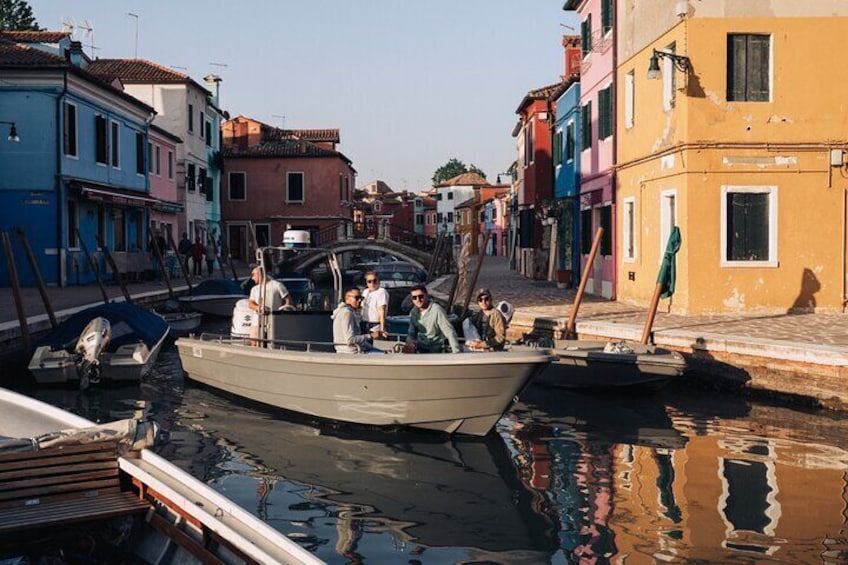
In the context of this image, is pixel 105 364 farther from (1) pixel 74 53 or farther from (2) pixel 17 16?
(2) pixel 17 16

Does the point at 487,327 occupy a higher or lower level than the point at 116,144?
lower

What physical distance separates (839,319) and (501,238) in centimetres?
6081

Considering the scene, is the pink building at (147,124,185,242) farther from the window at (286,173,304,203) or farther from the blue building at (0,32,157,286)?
the window at (286,173,304,203)

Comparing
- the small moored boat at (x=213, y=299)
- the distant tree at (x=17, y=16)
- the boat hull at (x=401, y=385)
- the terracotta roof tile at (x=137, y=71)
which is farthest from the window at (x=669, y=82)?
the distant tree at (x=17, y=16)

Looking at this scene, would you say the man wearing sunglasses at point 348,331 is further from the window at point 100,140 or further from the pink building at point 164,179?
the pink building at point 164,179

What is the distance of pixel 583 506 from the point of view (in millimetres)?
8508

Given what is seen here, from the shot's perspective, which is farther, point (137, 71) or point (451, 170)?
point (451, 170)

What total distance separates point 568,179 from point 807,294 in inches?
461

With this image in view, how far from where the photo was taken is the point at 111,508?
6320 millimetres

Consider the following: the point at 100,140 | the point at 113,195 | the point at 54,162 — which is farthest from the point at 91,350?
the point at 100,140

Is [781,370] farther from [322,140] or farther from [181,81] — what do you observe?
[322,140]

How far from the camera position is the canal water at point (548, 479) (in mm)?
7457

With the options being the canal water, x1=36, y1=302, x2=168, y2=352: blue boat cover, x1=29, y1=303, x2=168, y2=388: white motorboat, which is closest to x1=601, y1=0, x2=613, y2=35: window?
the canal water

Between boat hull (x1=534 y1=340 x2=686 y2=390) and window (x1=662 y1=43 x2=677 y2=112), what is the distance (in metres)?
6.12
